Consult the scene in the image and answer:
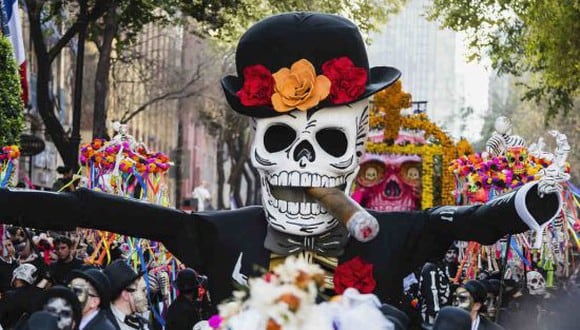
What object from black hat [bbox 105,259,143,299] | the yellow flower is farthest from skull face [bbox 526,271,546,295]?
the yellow flower

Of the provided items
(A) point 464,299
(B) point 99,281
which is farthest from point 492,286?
(B) point 99,281

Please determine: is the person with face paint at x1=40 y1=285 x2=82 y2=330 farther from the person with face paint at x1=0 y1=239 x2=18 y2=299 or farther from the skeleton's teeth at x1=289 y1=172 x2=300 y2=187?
the person with face paint at x1=0 y1=239 x2=18 y2=299

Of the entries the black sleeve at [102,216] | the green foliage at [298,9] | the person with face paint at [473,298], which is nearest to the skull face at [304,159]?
the black sleeve at [102,216]

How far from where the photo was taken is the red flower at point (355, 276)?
906 cm

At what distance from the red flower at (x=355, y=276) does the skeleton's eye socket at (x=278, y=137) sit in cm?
82

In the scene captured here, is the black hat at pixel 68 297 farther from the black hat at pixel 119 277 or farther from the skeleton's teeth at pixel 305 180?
the skeleton's teeth at pixel 305 180

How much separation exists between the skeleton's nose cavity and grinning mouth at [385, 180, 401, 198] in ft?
54.9

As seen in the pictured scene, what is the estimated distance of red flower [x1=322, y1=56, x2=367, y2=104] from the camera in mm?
9281

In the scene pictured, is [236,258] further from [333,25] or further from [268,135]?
[333,25]

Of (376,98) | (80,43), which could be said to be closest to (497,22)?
(376,98)

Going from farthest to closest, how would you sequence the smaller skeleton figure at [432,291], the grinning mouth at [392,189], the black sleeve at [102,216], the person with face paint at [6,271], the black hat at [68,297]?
the grinning mouth at [392,189]
the smaller skeleton figure at [432,291]
the person with face paint at [6,271]
the black sleeve at [102,216]
the black hat at [68,297]

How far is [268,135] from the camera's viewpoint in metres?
9.41

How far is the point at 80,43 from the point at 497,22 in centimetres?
657

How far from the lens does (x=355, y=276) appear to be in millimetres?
9086
